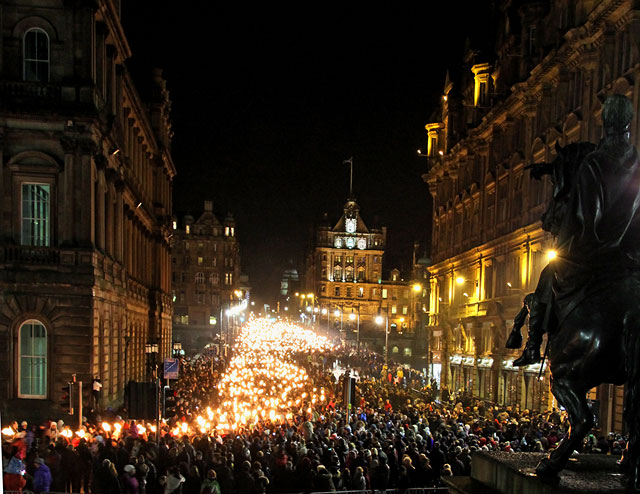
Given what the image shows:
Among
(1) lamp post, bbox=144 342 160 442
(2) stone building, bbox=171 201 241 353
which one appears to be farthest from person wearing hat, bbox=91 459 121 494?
(2) stone building, bbox=171 201 241 353

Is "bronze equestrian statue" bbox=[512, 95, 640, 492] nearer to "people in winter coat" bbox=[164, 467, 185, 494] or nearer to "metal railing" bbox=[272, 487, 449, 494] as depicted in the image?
"metal railing" bbox=[272, 487, 449, 494]

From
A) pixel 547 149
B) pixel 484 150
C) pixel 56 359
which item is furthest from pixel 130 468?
pixel 484 150

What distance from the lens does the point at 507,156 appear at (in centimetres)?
4466

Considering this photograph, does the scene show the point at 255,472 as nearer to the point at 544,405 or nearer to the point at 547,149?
the point at 544,405

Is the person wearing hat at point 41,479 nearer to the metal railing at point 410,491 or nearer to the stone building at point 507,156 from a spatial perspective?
the metal railing at point 410,491

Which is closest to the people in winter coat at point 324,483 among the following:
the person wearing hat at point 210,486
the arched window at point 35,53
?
the person wearing hat at point 210,486

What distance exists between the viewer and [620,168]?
623 cm

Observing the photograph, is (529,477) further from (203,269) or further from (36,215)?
(203,269)

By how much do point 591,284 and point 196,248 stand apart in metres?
119

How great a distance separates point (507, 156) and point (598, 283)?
40.0m

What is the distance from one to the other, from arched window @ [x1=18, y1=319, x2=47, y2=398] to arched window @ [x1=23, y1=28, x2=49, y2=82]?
384 inches

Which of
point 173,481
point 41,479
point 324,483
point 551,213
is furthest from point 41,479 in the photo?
point 551,213

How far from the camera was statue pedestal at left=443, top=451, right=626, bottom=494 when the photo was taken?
19.2 feet

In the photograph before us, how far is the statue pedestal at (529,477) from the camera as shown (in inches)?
230
